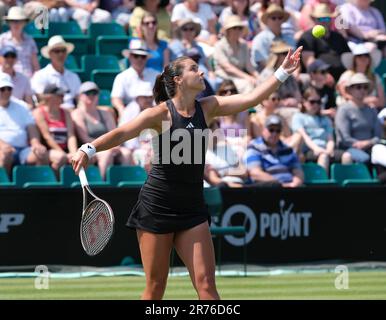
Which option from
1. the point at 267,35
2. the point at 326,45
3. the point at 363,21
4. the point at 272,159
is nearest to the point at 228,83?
the point at 272,159

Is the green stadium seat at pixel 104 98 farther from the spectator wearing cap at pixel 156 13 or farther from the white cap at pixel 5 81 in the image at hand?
the white cap at pixel 5 81

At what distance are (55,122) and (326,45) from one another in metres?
4.88

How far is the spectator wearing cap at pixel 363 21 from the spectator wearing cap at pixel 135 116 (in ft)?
13.0

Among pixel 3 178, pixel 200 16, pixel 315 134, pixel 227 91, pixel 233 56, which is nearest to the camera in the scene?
pixel 3 178

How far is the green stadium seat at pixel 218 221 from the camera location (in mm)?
12695

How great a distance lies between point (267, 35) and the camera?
1612 centimetres

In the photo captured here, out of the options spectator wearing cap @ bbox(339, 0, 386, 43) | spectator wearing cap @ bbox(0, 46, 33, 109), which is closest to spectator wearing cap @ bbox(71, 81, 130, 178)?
spectator wearing cap @ bbox(0, 46, 33, 109)

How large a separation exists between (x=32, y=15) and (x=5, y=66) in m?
1.53

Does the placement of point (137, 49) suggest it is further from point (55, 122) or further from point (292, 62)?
point (292, 62)

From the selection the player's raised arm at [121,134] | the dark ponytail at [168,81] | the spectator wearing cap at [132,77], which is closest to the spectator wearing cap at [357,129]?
the spectator wearing cap at [132,77]

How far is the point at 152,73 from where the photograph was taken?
15102mm

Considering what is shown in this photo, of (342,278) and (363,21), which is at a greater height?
(363,21)

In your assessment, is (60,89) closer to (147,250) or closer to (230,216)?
(230,216)

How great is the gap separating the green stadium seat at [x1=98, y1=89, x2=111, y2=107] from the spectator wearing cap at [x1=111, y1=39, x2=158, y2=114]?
40cm
